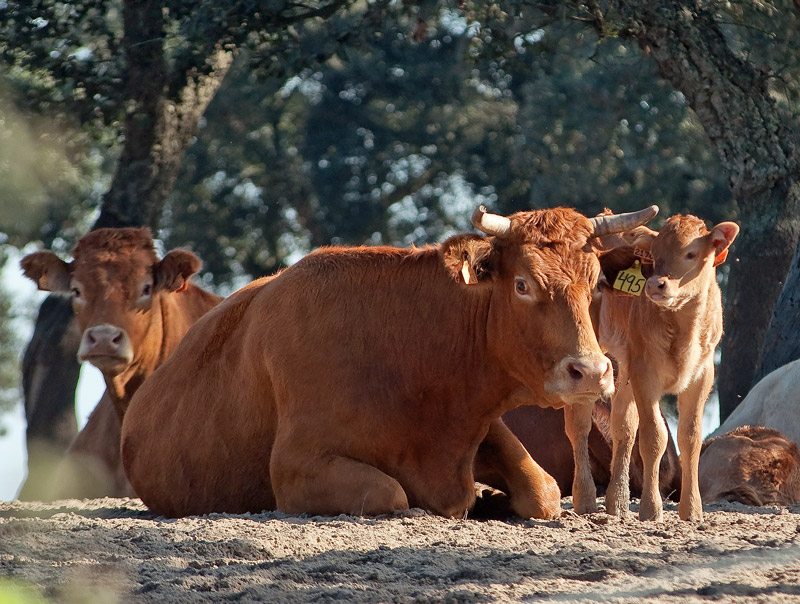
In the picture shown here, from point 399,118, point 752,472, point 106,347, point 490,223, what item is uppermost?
point 399,118

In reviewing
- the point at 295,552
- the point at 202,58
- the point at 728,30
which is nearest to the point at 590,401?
the point at 295,552

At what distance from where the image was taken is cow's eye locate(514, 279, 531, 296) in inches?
229

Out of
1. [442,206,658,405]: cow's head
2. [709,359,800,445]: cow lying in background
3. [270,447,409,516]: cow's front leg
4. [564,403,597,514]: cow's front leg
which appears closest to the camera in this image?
[442,206,658,405]: cow's head

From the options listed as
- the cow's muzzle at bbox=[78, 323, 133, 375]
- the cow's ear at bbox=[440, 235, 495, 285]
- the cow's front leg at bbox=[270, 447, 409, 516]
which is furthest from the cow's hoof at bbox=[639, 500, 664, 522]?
the cow's muzzle at bbox=[78, 323, 133, 375]

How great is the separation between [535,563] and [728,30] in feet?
39.5

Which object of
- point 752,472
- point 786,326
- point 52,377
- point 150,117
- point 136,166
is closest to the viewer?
point 752,472

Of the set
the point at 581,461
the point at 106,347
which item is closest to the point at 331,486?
the point at 581,461

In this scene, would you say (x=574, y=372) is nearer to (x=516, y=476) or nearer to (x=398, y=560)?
(x=516, y=476)

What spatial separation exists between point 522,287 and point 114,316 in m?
3.87

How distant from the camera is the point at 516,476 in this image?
634 centimetres

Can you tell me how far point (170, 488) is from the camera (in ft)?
23.2

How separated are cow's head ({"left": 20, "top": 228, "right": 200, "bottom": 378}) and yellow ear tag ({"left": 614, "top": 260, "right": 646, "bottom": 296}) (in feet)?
13.2

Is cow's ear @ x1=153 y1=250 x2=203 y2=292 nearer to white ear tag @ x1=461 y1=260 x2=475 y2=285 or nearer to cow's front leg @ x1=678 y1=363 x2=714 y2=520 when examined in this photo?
white ear tag @ x1=461 y1=260 x2=475 y2=285

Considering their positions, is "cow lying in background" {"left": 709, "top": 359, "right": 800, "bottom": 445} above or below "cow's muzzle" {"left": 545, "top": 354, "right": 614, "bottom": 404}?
below
